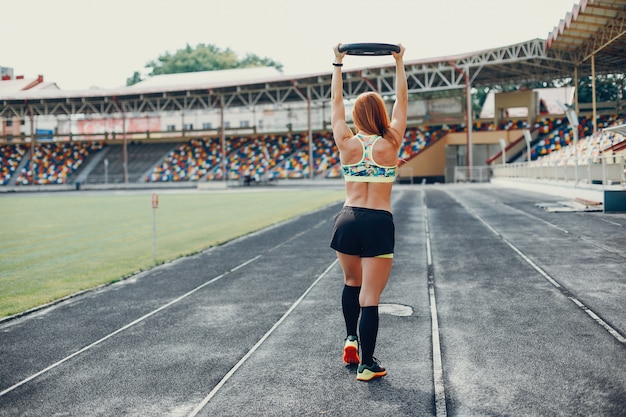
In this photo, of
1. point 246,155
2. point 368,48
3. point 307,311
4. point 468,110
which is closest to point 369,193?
point 368,48

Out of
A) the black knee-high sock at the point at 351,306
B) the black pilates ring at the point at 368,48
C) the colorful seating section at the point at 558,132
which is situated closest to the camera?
the black pilates ring at the point at 368,48

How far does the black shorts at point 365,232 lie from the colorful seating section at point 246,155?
50266mm

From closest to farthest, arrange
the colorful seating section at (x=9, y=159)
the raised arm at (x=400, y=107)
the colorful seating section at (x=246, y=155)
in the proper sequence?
the raised arm at (x=400, y=107)
the colorful seating section at (x=246, y=155)
the colorful seating section at (x=9, y=159)

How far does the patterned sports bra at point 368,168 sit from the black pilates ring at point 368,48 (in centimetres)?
61

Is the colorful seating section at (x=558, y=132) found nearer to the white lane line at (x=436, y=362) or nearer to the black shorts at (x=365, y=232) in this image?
the white lane line at (x=436, y=362)

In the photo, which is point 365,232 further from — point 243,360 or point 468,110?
point 468,110

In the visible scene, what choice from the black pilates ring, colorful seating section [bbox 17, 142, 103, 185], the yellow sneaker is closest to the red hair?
the black pilates ring

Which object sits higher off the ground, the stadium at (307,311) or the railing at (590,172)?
the railing at (590,172)

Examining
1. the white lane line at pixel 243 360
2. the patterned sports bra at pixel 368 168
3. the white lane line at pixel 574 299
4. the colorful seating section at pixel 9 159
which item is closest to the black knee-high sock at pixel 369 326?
the patterned sports bra at pixel 368 168

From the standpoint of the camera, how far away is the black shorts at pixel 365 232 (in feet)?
14.2

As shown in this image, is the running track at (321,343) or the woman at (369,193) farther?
the woman at (369,193)

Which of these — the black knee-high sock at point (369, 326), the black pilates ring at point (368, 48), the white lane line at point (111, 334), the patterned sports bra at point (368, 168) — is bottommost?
the white lane line at point (111, 334)

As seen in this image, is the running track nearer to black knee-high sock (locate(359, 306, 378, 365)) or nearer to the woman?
black knee-high sock (locate(359, 306, 378, 365))

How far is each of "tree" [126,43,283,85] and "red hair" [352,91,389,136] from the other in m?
105
